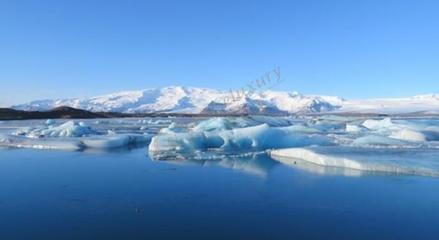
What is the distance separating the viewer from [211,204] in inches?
201

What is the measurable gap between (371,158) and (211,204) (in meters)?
4.47

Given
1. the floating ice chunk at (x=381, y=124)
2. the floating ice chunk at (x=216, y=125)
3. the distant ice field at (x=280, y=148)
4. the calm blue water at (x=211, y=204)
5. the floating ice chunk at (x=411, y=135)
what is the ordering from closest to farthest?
the calm blue water at (x=211, y=204) < the distant ice field at (x=280, y=148) < the floating ice chunk at (x=411, y=135) < the floating ice chunk at (x=216, y=125) < the floating ice chunk at (x=381, y=124)

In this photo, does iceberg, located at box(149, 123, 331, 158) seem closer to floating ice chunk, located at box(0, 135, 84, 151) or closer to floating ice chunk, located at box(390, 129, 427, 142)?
floating ice chunk, located at box(0, 135, 84, 151)

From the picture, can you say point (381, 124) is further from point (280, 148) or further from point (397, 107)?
point (397, 107)

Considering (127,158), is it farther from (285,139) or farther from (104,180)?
(285,139)

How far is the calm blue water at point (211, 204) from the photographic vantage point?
4109mm

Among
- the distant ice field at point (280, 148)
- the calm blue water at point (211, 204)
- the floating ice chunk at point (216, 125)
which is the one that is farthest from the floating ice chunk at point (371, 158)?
the floating ice chunk at point (216, 125)

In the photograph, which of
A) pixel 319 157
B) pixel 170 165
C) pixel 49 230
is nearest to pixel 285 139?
pixel 319 157

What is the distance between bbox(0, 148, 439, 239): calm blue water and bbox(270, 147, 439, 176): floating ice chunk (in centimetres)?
57

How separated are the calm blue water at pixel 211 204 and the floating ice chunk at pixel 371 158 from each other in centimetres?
57

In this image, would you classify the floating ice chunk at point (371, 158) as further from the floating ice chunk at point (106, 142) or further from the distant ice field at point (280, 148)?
the floating ice chunk at point (106, 142)

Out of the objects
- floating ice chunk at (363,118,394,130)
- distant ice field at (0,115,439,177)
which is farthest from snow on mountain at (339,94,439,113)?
distant ice field at (0,115,439,177)

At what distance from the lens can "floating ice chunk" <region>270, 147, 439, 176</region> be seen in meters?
7.42

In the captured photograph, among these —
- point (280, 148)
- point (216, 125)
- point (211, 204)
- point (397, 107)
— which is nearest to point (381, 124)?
point (216, 125)
